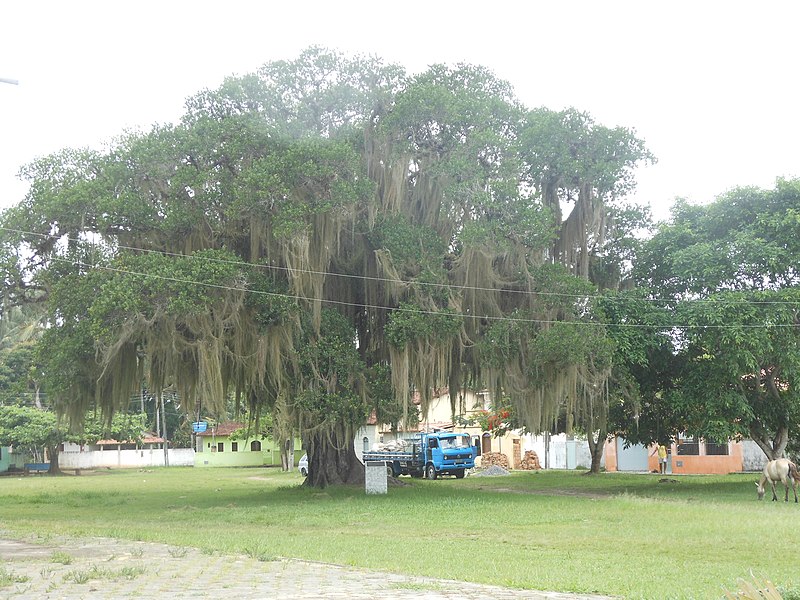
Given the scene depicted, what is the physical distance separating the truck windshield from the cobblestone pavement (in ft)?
83.0

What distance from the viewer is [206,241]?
69.6 ft

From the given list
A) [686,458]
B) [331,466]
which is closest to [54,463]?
[331,466]

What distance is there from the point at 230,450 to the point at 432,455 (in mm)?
31956

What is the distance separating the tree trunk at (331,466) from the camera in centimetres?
2641

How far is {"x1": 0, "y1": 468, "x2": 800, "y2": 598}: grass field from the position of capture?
379 inches

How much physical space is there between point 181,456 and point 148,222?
48.4 metres

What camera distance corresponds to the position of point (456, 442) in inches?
1438

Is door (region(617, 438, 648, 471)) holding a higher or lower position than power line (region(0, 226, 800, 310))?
lower

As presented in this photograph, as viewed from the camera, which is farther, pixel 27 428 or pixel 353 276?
pixel 27 428

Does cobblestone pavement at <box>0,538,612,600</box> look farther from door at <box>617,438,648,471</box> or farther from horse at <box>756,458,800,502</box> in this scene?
door at <box>617,438,648,471</box>

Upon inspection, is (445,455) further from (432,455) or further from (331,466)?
(331,466)

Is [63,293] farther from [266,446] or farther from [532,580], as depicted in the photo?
[266,446]

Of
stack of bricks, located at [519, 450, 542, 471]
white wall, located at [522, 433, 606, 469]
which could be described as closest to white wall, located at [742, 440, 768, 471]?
white wall, located at [522, 433, 606, 469]

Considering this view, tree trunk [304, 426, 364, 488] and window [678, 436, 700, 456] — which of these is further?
window [678, 436, 700, 456]
